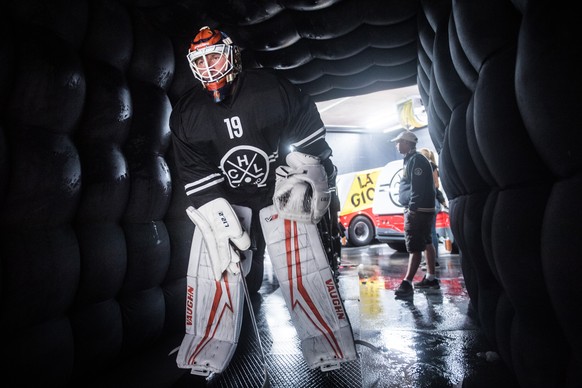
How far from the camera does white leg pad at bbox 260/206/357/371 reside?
53.2 inches

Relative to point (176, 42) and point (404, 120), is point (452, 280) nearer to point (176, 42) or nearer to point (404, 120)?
point (176, 42)

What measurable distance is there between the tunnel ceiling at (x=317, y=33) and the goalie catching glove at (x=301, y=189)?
124cm

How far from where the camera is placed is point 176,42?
84.7 inches

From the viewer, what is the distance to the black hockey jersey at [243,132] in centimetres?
154

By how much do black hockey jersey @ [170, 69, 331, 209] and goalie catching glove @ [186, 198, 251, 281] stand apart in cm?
10

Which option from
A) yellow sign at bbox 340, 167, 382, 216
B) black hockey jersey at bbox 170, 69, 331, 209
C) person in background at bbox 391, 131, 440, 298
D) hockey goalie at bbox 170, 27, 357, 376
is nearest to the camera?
hockey goalie at bbox 170, 27, 357, 376

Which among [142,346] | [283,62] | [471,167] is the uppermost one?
[283,62]

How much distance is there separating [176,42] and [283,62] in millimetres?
897

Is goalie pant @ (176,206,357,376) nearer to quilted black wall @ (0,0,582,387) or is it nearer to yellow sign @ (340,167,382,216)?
quilted black wall @ (0,0,582,387)

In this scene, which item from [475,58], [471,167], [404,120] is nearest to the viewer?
[475,58]

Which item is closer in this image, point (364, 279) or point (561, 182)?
point (561, 182)

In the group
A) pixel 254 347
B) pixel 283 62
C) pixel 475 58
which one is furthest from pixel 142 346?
pixel 283 62

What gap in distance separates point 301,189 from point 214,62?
0.73 m

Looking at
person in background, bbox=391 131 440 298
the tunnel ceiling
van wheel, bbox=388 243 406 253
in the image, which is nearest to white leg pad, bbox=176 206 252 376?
the tunnel ceiling
